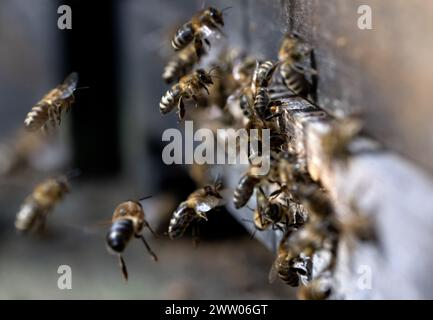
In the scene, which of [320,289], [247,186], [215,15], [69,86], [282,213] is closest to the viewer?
[320,289]

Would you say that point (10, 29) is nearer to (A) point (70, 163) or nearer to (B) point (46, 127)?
(A) point (70, 163)

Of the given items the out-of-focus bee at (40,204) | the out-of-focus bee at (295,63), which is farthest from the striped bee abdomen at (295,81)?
the out-of-focus bee at (40,204)

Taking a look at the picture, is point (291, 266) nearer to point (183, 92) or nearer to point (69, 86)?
point (183, 92)

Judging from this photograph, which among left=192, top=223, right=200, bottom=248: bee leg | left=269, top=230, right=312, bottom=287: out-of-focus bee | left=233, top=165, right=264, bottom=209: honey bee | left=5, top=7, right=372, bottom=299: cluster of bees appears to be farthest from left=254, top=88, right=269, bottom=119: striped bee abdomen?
left=192, top=223, right=200, bottom=248: bee leg

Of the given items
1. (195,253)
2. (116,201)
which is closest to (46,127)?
(195,253)

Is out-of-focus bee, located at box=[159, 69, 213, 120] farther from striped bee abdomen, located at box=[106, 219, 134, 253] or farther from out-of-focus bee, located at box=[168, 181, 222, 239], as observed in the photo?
striped bee abdomen, located at box=[106, 219, 134, 253]

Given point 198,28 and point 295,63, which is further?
point 198,28

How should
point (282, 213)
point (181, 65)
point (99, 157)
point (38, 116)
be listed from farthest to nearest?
point (99, 157), point (181, 65), point (38, 116), point (282, 213)

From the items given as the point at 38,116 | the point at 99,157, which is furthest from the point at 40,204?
the point at 99,157

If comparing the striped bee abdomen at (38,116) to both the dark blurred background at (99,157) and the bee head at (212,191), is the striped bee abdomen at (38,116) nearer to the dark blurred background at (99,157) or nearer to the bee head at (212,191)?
the bee head at (212,191)
